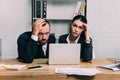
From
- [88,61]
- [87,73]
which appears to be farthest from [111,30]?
[87,73]

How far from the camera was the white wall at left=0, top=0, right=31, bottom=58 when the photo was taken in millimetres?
3666

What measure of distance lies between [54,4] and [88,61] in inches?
67.6

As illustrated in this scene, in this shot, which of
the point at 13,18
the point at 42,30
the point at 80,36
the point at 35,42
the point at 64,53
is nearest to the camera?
the point at 64,53

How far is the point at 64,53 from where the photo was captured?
2.00m

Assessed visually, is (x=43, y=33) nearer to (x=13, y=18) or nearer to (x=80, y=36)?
(x=80, y=36)

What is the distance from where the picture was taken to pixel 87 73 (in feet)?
5.52

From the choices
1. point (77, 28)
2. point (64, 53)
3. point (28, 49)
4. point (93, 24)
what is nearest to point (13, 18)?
point (93, 24)

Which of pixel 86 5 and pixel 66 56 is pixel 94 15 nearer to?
pixel 86 5

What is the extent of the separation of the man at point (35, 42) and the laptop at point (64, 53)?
0.25 metres

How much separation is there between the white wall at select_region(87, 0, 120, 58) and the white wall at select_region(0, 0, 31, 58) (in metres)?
1.00

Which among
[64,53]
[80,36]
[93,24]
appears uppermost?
[93,24]

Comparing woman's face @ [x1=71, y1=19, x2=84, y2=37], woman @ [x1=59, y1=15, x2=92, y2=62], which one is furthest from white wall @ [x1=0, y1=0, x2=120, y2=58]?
woman's face @ [x1=71, y1=19, x2=84, y2=37]

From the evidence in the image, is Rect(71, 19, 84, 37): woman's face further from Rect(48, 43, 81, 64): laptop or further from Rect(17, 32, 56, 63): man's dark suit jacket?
Rect(48, 43, 81, 64): laptop

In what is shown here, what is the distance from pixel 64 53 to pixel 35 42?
33 cm
